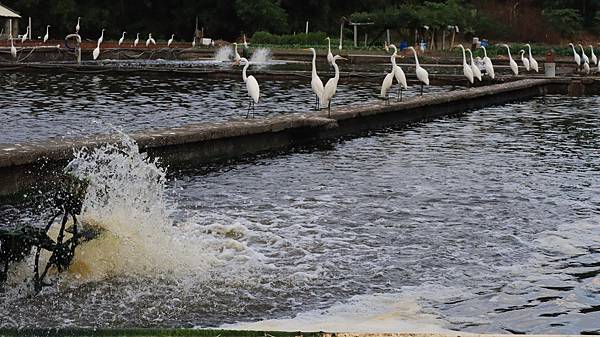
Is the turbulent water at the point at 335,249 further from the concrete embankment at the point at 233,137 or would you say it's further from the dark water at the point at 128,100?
the dark water at the point at 128,100

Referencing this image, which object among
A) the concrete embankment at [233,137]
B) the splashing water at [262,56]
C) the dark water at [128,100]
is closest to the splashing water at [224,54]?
the splashing water at [262,56]

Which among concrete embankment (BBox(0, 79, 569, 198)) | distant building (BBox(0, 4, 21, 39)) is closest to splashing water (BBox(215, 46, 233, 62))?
distant building (BBox(0, 4, 21, 39))

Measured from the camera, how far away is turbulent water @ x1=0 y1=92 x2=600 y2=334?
18.3 ft

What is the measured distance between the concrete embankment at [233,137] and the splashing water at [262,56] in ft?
79.6

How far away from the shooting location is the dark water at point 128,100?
49.1 ft

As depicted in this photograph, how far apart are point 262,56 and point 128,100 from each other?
78.1 feet

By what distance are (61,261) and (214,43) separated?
4662 centimetres

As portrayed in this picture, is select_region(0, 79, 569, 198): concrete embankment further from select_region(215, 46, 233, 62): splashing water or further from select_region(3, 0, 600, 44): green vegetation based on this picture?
select_region(3, 0, 600, 44): green vegetation

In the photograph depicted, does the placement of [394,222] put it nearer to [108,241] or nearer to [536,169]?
[108,241]

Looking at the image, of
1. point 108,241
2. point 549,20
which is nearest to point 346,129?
point 108,241

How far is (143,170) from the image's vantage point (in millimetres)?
8055

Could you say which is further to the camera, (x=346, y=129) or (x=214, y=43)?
(x=214, y=43)

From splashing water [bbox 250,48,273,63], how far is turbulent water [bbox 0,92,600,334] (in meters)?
31.7

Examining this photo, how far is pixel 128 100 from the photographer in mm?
19938
